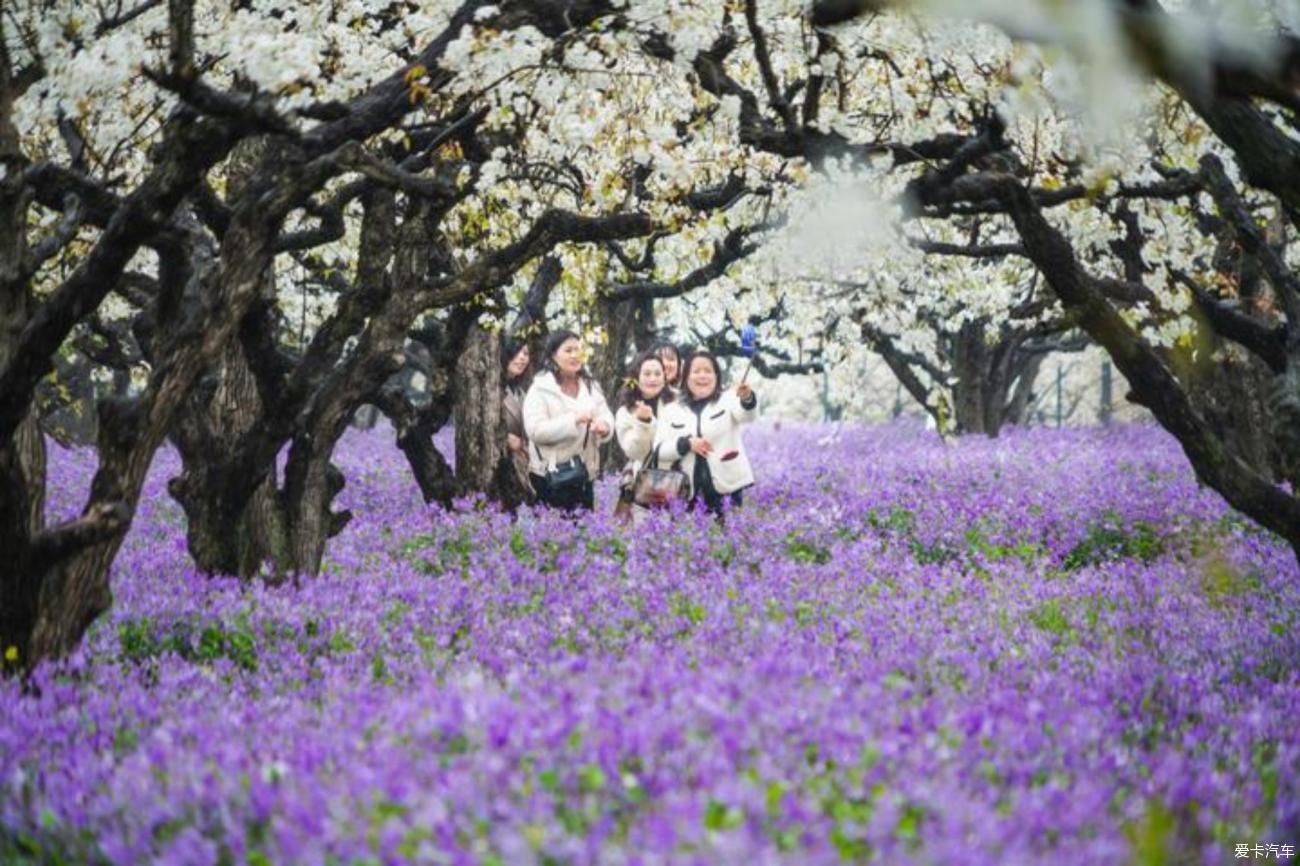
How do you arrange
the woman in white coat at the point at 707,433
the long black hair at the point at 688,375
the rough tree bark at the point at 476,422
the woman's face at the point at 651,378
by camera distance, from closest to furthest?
the woman in white coat at the point at 707,433 < the long black hair at the point at 688,375 < the woman's face at the point at 651,378 < the rough tree bark at the point at 476,422

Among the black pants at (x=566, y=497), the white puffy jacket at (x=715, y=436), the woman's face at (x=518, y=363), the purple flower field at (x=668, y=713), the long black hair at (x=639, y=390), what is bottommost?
the purple flower field at (x=668, y=713)

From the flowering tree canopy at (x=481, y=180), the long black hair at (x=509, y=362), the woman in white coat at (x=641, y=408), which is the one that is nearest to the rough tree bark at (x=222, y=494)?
the flowering tree canopy at (x=481, y=180)

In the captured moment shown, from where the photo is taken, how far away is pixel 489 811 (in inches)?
148

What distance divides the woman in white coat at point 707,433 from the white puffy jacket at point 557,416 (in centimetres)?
76

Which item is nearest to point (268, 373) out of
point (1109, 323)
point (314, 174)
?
point (314, 174)

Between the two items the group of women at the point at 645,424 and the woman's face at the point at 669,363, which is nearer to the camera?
the group of women at the point at 645,424

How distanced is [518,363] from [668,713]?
42.6 ft

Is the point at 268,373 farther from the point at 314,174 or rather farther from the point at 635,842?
the point at 635,842

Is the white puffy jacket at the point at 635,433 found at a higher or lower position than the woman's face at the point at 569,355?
lower

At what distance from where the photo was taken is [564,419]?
14.6m

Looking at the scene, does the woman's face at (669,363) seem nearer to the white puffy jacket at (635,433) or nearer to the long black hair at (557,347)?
the white puffy jacket at (635,433)

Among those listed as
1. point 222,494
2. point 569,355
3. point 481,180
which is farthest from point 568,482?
point 222,494

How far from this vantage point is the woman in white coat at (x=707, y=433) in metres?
14.3

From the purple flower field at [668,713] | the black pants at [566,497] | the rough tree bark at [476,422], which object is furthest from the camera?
the rough tree bark at [476,422]
